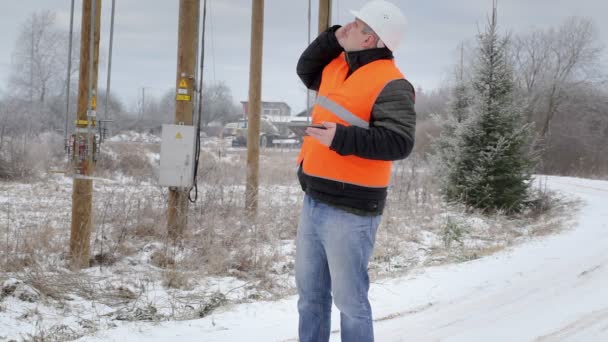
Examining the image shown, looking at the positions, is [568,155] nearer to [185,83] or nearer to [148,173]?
[148,173]

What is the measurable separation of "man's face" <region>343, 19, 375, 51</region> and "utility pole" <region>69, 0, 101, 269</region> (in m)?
3.51

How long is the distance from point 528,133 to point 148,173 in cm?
1100

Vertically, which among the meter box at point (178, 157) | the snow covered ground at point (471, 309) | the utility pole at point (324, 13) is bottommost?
the snow covered ground at point (471, 309)

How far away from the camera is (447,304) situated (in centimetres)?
466

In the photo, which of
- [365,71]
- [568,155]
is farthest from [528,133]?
[568,155]

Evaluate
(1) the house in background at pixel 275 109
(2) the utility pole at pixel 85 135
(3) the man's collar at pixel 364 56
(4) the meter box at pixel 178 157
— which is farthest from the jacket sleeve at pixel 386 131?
(1) the house in background at pixel 275 109

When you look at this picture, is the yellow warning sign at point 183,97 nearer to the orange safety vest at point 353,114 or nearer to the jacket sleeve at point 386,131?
the orange safety vest at point 353,114

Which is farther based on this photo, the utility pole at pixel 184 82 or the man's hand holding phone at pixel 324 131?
the utility pole at pixel 184 82

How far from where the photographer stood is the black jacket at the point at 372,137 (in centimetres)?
241

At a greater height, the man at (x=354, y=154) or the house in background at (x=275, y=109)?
the house in background at (x=275, y=109)

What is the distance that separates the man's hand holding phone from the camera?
7.91 ft

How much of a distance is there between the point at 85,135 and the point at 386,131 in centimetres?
402

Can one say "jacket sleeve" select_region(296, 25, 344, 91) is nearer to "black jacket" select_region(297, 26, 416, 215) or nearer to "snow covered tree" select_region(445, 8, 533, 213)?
"black jacket" select_region(297, 26, 416, 215)

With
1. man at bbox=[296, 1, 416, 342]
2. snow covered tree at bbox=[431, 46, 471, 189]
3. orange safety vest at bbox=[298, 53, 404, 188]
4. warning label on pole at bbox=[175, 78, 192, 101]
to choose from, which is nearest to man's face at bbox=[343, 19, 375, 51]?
man at bbox=[296, 1, 416, 342]
